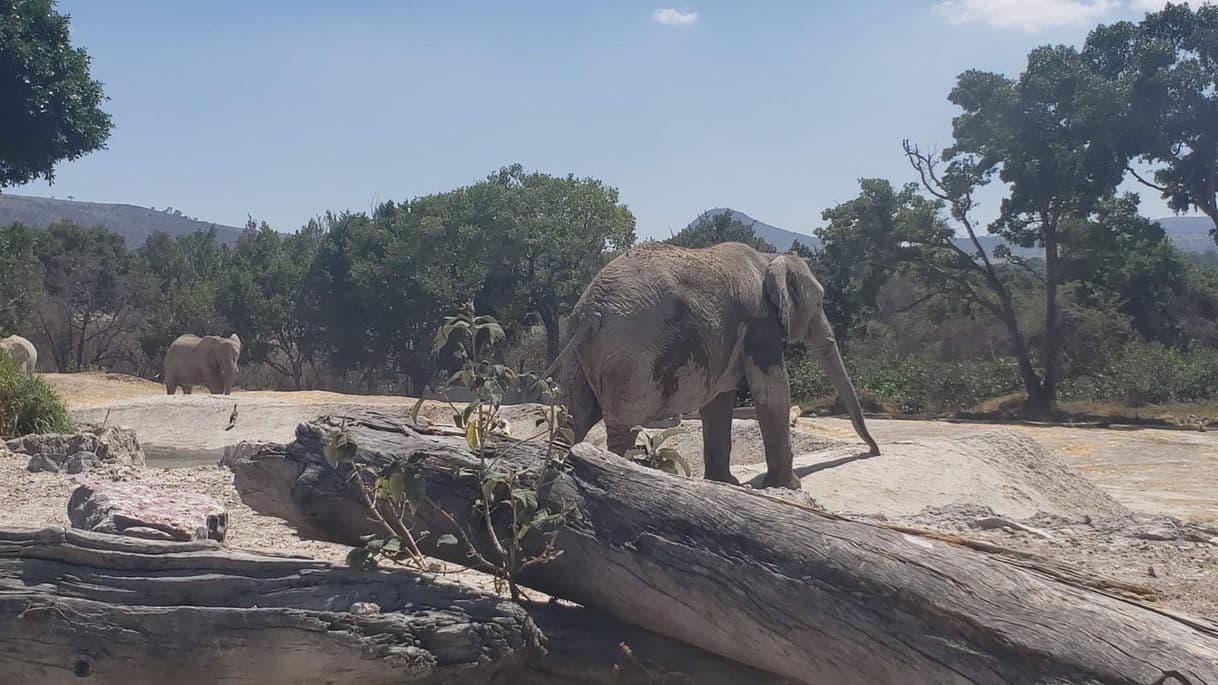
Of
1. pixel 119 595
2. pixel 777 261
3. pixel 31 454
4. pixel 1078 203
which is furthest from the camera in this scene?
pixel 1078 203

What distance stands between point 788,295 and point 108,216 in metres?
159

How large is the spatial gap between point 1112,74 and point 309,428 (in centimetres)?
2712

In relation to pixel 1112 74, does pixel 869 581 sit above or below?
below

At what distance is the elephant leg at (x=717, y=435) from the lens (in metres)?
8.72

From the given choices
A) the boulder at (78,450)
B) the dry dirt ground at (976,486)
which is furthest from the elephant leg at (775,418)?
the boulder at (78,450)

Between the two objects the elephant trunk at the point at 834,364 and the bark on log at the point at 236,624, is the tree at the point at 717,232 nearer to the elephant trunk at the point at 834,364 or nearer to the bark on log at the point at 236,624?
the elephant trunk at the point at 834,364

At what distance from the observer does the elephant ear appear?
8539 mm

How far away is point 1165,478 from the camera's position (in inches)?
562

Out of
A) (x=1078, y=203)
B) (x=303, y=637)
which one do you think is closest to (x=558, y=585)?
(x=303, y=637)

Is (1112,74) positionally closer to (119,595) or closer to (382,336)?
(382,336)

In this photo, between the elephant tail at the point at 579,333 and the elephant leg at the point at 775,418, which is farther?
the elephant leg at the point at 775,418

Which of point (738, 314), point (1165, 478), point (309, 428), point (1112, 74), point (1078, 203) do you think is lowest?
point (1165, 478)

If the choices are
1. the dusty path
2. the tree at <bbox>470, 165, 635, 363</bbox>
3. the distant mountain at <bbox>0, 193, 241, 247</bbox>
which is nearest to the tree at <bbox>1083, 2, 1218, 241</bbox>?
the dusty path

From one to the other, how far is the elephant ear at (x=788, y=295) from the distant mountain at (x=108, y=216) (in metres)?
136
